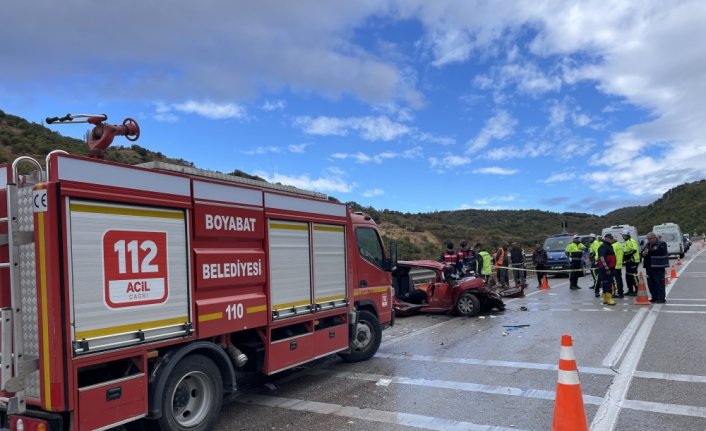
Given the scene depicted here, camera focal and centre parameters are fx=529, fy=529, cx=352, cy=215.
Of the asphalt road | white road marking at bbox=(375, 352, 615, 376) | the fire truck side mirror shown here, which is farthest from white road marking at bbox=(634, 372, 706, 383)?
the fire truck side mirror

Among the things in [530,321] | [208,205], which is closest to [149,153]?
[530,321]

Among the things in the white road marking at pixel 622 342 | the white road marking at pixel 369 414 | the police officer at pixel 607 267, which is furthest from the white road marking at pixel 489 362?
the police officer at pixel 607 267

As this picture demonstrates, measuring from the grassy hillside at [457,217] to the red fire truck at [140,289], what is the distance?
38.9ft

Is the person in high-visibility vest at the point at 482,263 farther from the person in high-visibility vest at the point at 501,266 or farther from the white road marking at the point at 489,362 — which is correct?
the white road marking at the point at 489,362

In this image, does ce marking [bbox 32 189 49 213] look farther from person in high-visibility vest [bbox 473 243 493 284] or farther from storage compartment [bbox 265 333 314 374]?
person in high-visibility vest [bbox 473 243 493 284]

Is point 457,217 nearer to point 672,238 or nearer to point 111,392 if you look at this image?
point 672,238

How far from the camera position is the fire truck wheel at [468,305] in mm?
12133

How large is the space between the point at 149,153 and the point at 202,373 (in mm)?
31509

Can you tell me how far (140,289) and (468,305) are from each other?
9080 mm

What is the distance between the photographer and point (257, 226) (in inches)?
231

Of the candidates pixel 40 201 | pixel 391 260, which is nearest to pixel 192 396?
pixel 40 201

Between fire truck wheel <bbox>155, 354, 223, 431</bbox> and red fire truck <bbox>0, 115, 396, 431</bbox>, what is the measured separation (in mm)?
13

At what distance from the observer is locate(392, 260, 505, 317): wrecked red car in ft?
40.0

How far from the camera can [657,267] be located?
13336 millimetres
